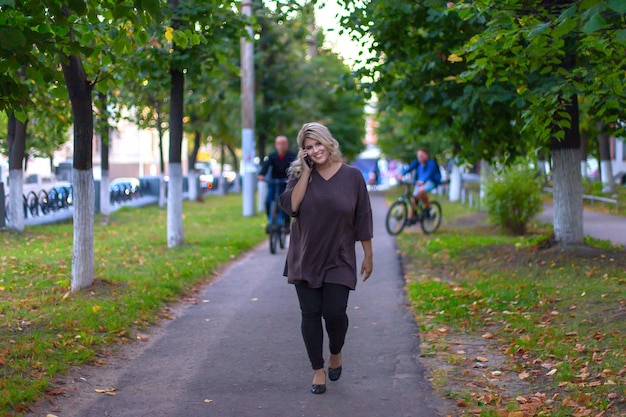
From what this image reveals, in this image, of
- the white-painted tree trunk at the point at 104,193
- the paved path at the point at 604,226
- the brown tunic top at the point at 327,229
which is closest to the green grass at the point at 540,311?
the brown tunic top at the point at 327,229

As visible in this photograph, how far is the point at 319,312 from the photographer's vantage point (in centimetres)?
567

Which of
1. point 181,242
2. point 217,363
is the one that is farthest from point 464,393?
point 181,242

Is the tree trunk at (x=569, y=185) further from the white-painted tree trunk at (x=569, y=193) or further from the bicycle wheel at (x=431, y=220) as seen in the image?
the bicycle wheel at (x=431, y=220)

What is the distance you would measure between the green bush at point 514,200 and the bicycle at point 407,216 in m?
1.42

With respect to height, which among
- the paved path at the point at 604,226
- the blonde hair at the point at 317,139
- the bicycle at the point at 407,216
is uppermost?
the blonde hair at the point at 317,139

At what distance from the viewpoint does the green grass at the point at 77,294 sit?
6086 millimetres

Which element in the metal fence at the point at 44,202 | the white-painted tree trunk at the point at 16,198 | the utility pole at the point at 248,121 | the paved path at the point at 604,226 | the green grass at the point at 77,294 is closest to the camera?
the green grass at the point at 77,294

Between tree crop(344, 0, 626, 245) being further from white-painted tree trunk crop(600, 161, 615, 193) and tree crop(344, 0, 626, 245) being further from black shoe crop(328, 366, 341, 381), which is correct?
white-painted tree trunk crop(600, 161, 615, 193)

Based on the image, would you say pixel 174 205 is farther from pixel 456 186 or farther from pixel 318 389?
pixel 456 186

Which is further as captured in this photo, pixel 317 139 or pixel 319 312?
pixel 319 312

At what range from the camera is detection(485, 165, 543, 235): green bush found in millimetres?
15922

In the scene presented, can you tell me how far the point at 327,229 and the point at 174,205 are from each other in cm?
871

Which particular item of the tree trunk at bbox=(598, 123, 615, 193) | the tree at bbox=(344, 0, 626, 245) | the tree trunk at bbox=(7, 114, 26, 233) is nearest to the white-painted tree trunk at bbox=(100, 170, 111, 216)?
the tree trunk at bbox=(7, 114, 26, 233)

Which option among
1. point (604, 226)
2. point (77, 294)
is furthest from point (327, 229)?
point (604, 226)
